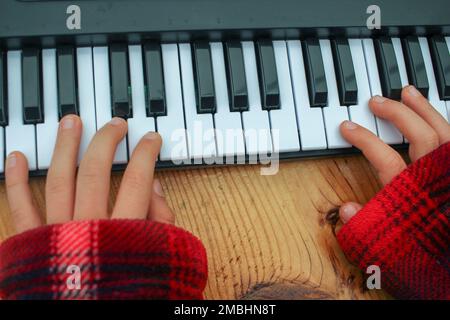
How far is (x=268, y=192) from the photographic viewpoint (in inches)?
34.5

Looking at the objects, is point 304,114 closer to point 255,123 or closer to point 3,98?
point 255,123

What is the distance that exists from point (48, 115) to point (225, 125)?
0.26m

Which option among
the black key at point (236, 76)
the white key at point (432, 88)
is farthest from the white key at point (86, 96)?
the white key at point (432, 88)

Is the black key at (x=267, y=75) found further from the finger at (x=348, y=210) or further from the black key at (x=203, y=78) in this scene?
the finger at (x=348, y=210)

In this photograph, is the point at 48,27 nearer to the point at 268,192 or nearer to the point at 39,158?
the point at 39,158

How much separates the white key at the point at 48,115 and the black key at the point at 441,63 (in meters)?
0.61

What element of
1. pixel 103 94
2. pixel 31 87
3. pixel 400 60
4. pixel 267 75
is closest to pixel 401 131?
pixel 400 60

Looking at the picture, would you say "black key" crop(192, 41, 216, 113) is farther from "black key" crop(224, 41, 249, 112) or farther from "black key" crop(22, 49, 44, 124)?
"black key" crop(22, 49, 44, 124)

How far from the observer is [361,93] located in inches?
35.6

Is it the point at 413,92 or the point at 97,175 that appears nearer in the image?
the point at 97,175

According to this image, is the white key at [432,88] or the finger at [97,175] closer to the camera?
the finger at [97,175]

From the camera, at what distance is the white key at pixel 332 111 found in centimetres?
88

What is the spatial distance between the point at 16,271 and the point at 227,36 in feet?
1.53
